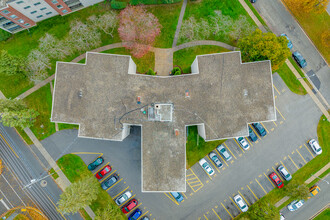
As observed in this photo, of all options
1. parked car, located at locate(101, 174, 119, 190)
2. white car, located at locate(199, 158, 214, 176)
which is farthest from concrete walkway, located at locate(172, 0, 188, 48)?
parked car, located at locate(101, 174, 119, 190)

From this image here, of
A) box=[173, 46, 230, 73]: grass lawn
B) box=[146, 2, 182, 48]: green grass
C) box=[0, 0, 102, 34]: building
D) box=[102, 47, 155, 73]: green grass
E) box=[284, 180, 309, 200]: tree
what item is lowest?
box=[284, 180, 309, 200]: tree

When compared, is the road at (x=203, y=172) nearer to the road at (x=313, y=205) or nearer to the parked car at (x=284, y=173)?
the parked car at (x=284, y=173)

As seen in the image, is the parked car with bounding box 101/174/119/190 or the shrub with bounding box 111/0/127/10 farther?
the shrub with bounding box 111/0/127/10

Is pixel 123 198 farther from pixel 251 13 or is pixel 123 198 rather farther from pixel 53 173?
pixel 251 13

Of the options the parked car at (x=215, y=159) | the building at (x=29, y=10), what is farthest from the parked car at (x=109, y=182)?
the building at (x=29, y=10)

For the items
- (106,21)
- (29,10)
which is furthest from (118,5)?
(29,10)

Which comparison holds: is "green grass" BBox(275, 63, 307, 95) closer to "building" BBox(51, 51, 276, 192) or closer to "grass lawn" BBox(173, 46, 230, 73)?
"building" BBox(51, 51, 276, 192)

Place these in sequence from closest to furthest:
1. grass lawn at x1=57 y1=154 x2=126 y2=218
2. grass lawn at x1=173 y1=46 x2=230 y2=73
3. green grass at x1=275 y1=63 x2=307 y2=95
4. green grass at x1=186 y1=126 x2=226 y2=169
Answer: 1. grass lawn at x1=57 y1=154 x2=126 y2=218
2. green grass at x1=186 y1=126 x2=226 y2=169
3. grass lawn at x1=173 y1=46 x2=230 y2=73
4. green grass at x1=275 y1=63 x2=307 y2=95
